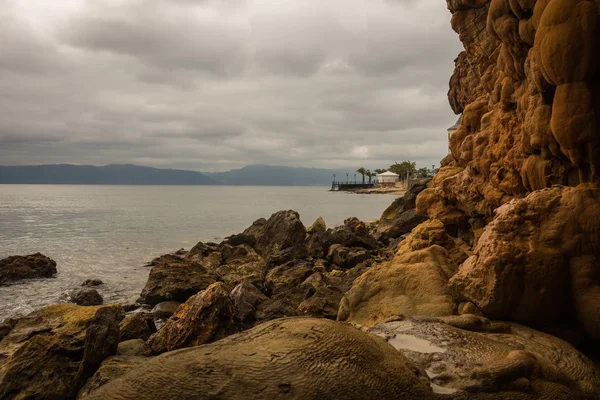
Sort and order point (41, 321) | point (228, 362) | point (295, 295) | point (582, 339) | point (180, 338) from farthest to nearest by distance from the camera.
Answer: point (295, 295)
point (41, 321)
point (180, 338)
point (582, 339)
point (228, 362)

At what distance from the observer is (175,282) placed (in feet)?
Result: 51.3

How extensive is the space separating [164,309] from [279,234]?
40.4 feet

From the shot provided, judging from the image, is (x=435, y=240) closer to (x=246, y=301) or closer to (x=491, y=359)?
(x=246, y=301)

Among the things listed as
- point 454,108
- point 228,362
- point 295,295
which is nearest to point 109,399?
point 228,362

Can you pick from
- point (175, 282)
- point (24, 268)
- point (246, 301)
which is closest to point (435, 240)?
point (246, 301)

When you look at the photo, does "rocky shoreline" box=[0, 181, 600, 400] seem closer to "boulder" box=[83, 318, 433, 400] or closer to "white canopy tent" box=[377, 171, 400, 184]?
"boulder" box=[83, 318, 433, 400]

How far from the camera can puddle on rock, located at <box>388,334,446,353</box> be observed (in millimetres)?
5508

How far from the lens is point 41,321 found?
10.6 m

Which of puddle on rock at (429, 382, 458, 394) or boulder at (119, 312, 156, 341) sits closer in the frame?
puddle on rock at (429, 382, 458, 394)

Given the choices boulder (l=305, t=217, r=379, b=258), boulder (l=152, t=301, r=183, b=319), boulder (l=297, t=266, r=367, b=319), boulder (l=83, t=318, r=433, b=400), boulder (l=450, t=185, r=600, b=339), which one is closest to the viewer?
boulder (l=83, t=318, r=433, b=400)

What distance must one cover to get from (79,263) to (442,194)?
22568 mm

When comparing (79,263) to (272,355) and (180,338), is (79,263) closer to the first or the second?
(180,338)

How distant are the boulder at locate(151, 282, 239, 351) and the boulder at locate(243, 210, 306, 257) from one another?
14.3m

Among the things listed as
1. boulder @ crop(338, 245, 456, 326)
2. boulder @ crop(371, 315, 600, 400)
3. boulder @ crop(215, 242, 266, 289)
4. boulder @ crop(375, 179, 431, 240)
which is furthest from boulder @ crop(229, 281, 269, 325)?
boulder @ crop(375, 179, 431, 240)
